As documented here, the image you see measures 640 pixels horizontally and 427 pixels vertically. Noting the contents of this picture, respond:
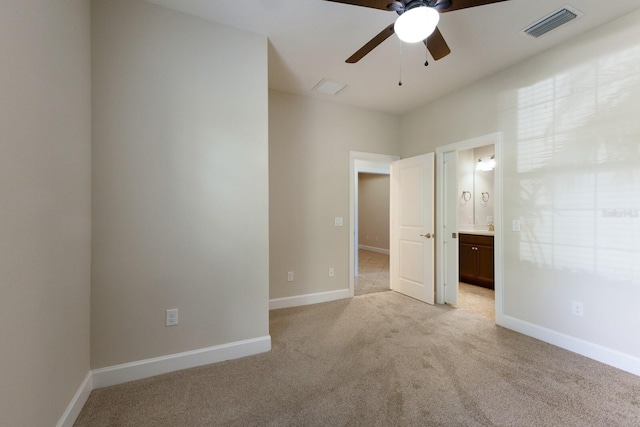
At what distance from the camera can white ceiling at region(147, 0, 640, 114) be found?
2051mm

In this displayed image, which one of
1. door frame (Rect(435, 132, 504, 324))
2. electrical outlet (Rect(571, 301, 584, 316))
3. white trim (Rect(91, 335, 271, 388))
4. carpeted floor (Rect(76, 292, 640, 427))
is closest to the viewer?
carpeted floor (Rect(76, 292, 640, 427))

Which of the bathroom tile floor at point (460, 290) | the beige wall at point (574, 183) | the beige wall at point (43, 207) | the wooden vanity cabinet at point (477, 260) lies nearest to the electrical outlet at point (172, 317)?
the beige wall at point (43, 207)

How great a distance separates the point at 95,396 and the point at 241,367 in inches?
37.6

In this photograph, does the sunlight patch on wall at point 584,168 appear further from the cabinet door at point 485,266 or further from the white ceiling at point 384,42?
the cabinet door at point 485,266

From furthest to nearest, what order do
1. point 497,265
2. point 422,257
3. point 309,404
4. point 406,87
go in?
point 422,257, point 406,87, point 497,265, point 309,404

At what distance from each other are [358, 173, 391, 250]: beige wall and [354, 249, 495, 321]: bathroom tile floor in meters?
2.16

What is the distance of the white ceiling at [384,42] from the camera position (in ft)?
6.73

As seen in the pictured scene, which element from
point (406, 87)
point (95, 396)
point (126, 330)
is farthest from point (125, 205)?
point (406, 87)

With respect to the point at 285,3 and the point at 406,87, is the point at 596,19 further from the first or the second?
the point at 285,3

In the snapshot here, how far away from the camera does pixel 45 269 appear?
1321 millimetres

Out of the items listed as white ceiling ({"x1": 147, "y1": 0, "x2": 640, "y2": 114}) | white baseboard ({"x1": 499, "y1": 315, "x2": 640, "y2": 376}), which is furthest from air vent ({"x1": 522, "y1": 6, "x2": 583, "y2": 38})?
white baseboard ({"x1": 499, "y1": 315, "x2": 640, "y2": 376})

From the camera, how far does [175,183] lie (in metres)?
2.09

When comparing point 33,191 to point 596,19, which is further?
point 596,19

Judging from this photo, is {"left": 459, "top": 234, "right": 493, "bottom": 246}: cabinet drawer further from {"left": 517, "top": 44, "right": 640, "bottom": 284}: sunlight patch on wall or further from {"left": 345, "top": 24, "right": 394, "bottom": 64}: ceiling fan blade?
{"left": 345, "top": 24, "right": 394, "bottom": 64}: ceiling fan blade
